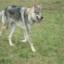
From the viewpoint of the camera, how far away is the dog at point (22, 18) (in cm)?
730

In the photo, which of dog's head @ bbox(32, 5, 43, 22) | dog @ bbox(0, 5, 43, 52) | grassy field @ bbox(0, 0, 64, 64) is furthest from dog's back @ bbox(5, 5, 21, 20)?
grassy field @ bbox(0, 0, 64, 64)

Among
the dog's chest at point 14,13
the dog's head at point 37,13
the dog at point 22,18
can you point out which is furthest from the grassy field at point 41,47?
the dog's head at point 37,13

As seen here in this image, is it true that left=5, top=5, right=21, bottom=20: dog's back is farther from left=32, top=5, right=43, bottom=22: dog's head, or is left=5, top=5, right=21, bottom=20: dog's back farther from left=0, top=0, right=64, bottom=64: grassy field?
left=0, top=0, right=64, bottom=64: grassy field

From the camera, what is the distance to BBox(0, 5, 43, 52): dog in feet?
24.0

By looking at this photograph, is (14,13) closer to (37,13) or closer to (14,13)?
(14,13)

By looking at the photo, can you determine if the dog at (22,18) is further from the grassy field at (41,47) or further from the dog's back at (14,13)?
the grassy field at (41,47)

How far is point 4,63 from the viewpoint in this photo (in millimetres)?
6910

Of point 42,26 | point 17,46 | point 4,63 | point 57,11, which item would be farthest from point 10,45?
point 57,11

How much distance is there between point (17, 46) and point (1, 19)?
93 cm

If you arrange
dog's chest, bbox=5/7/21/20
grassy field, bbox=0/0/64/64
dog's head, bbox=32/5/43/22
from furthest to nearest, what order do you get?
dog's chest, bbox=5/7/21/20
dog's head, bbox=32/5/43/22
grassy field, bbox=0/0/64/64

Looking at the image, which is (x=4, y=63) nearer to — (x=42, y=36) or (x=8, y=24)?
(x=8, y=24)

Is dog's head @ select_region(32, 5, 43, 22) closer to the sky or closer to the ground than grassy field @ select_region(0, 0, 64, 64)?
closer to the sky

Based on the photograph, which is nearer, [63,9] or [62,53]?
[62,53]

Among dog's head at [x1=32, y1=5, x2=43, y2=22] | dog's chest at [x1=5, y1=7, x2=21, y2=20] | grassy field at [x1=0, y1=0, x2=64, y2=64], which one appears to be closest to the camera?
grassy field at [x1=0, y1=0, x2=64, y2=64]
